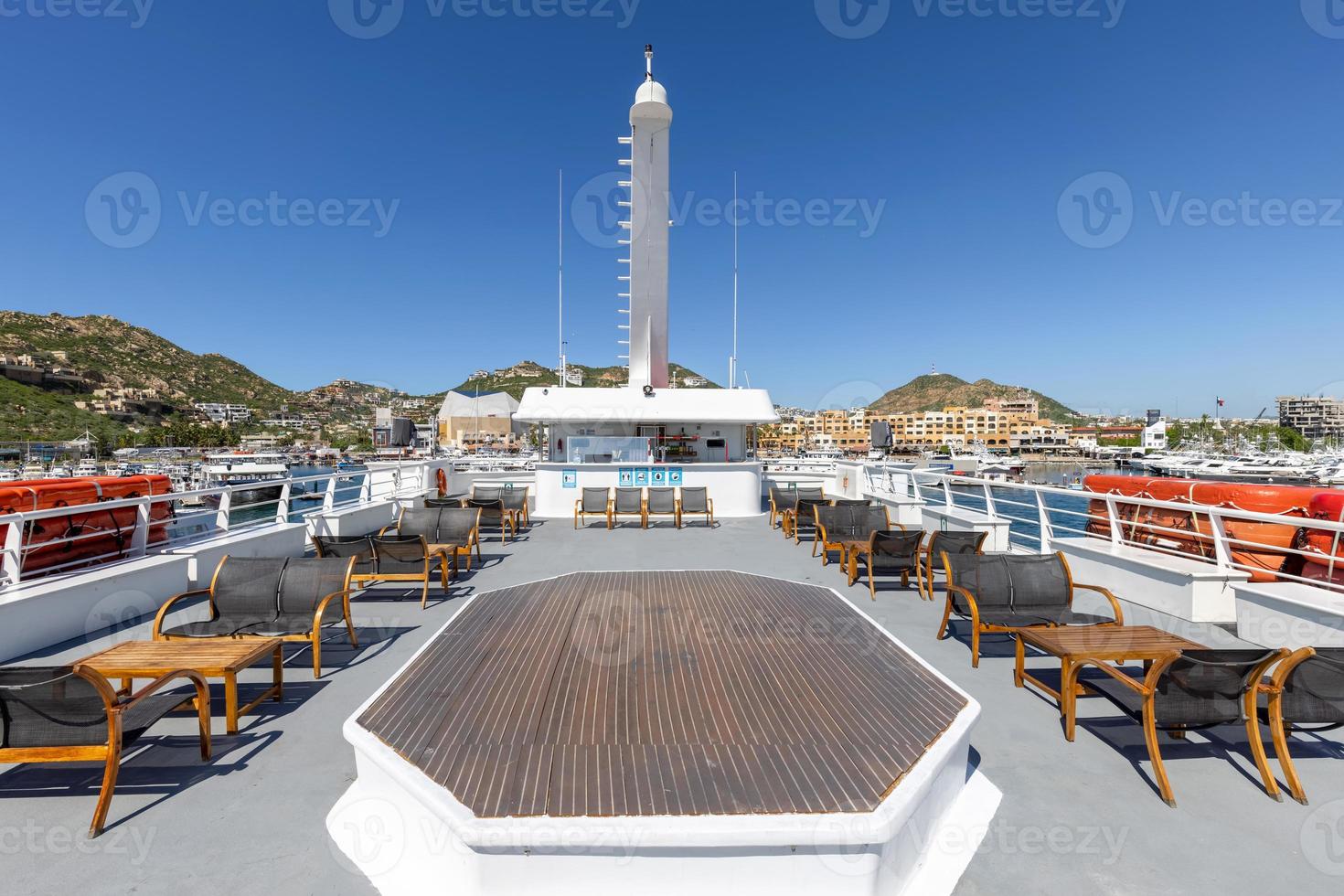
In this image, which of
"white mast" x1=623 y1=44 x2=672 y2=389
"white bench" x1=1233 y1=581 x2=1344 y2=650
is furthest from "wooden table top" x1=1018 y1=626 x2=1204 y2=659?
"white mast" x1=623 y1=44 x2=672 y2=389

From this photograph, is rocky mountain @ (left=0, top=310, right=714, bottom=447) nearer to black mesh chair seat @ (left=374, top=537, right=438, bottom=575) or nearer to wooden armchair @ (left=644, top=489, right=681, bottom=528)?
wooden armchair @ (left=644, top=489, right=681, bottom=528)

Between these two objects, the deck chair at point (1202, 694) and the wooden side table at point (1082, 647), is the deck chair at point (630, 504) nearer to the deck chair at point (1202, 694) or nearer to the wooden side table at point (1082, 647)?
the wooden side table at point (1082, 647)

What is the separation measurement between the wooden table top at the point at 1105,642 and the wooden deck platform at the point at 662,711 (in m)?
0.70

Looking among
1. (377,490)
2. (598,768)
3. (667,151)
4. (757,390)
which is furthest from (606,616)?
(667,151)

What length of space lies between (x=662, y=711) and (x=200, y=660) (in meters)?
2.23

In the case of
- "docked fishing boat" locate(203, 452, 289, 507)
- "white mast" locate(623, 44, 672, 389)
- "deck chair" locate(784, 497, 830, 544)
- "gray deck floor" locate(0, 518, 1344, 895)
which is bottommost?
"docked fishing boat" locate(203, 452, 289, 507)

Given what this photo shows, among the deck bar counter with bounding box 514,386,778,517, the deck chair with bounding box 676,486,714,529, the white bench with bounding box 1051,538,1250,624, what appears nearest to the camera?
the white bench with bounding box 1051,538,1250,624

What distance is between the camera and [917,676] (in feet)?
8.82

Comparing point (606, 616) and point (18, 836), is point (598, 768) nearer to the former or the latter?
point (606, 616)

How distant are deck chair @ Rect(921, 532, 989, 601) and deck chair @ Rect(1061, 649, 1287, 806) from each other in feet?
8.30

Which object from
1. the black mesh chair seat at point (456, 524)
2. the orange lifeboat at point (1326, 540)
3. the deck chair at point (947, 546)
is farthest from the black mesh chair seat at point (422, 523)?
the orange lifeboat at point (1326, 540)

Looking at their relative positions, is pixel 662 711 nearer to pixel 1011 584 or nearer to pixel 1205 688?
pixel 1205 688

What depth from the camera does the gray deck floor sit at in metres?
1.80

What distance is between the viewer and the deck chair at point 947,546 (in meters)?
4.84
